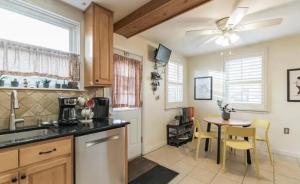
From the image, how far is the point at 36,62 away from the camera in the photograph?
1855 mm

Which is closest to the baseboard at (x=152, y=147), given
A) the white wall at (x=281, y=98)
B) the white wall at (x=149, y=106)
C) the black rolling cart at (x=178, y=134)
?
the white wall at (x=149, y=106)

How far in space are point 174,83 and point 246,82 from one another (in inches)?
67.1

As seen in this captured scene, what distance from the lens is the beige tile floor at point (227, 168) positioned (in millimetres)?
2346

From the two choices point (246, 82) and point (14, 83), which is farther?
point (246, 82)

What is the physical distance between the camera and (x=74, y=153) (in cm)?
153

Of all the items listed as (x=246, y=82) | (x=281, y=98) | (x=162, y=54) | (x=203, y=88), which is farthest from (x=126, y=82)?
(x=281, y=98)

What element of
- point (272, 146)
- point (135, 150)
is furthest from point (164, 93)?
point (272, 146)

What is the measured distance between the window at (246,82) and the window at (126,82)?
2347 mm

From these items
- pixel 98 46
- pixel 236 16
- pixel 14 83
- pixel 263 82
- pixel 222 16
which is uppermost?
pixel 222 16

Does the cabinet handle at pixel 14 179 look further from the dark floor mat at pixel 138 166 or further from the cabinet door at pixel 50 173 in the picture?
the dark floor mat at pixel 138 166

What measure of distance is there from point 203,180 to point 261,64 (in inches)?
112

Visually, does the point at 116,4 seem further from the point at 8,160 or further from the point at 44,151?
the point at 8,160

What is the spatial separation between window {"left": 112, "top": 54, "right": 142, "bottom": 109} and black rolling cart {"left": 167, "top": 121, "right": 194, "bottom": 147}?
1.17m

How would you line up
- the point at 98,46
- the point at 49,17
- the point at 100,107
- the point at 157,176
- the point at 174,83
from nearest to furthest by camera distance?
the point at 49,17 → the point at 98,46 → the point at 100,107 → the point at 157,176 → the point at 174,83
